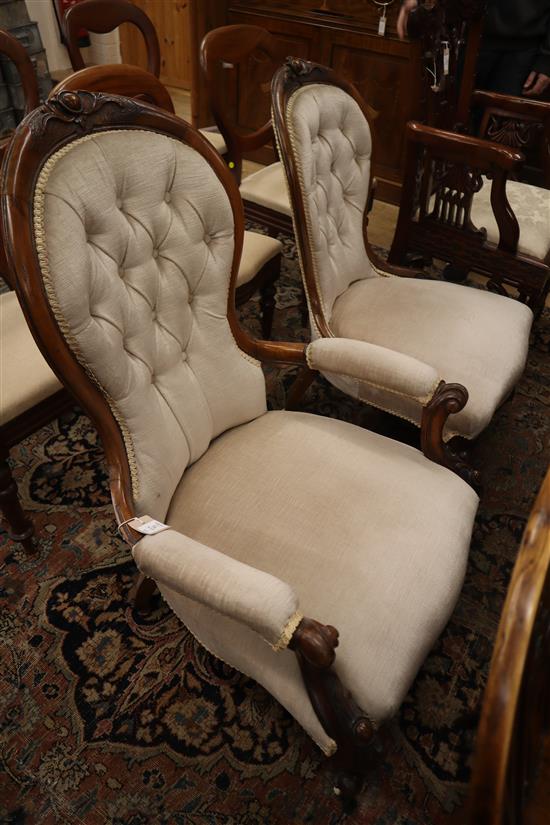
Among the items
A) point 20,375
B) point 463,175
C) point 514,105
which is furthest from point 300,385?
point 514,105

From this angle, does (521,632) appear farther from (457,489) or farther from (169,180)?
(169,180)

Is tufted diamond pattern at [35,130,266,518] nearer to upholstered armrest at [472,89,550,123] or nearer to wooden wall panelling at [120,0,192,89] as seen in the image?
upholstered armrest at [472,89,550,123]

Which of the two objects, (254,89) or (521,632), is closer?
(521,632)

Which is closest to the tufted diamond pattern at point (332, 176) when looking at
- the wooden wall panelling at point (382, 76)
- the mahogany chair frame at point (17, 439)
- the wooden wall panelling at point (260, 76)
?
the mahogany chair frame at point (17, 439)

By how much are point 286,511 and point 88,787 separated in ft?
1.94

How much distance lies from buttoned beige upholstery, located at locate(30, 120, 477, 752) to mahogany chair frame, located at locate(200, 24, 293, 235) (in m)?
0.91

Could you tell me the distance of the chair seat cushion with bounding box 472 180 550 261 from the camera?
166 cm

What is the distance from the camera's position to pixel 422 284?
Answer: 5.07ft

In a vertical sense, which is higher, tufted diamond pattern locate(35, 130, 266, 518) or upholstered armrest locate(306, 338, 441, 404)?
tufted diamond pattern locate(35, 130, 266, 518)

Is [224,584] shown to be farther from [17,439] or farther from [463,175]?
[463,175]

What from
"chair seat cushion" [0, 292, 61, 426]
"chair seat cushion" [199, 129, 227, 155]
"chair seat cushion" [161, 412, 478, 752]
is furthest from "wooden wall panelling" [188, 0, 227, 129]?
"chair seat cushion" [161, 412, 478, 752]

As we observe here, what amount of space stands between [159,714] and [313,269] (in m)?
1.02

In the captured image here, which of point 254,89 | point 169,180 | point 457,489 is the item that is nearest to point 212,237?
point 169,180

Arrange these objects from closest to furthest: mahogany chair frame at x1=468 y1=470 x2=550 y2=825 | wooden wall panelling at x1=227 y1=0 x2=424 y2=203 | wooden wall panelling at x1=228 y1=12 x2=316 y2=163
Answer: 1. mahogany chair frame at x1=468 y1=470 x2=550 y2=825
2. wooden wall panelling at x1=227 y1=0 x2=424 y2=203
3. wooden wall panelling at x1=228 y1=12 x2=316 y2=163
